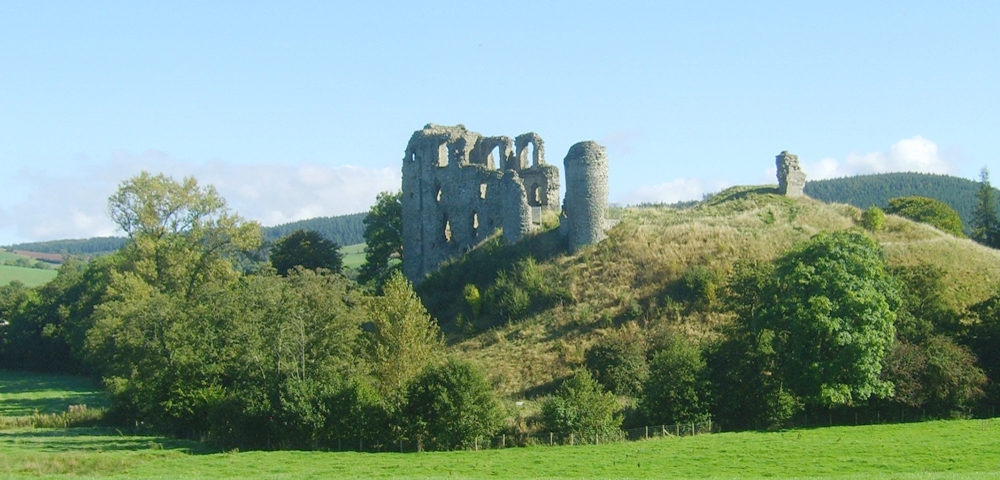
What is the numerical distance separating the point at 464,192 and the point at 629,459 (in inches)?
982

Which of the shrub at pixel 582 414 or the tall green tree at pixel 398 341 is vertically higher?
the tall green tree at pixel 398 341

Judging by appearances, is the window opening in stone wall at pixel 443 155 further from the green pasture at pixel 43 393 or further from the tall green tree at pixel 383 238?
the green pasture at pixel 43 393

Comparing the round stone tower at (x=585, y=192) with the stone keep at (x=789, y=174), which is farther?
the stone keep at (x=789, y=174)

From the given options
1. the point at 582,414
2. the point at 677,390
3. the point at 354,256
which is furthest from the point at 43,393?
the point at 354,256

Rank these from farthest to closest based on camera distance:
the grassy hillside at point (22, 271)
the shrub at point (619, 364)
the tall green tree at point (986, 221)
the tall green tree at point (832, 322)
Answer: the grassy hillside at point (22, 271)
the tall green tree at point (986, 221)
the shrub at point (619, 364)
the tall green tree at point (832, 322)

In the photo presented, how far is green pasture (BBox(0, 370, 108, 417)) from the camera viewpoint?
141 ft

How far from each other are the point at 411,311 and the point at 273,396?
523 centimetres

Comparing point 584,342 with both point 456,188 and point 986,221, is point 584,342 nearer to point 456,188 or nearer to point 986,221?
point 456,188

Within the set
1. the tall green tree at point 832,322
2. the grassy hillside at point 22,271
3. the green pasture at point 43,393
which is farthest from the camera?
the grassy hillside at point 22,271

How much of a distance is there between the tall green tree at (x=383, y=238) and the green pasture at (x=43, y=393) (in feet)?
52.5

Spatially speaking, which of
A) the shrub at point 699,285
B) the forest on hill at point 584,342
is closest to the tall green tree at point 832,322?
the forest on hill at point 584,342

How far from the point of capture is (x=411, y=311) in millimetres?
32156

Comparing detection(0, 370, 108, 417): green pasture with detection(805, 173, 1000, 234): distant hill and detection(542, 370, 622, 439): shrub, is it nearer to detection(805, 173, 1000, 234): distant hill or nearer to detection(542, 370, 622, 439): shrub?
detection(542, 370, 622, 439): shrub

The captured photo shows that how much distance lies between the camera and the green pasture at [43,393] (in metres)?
42.8
